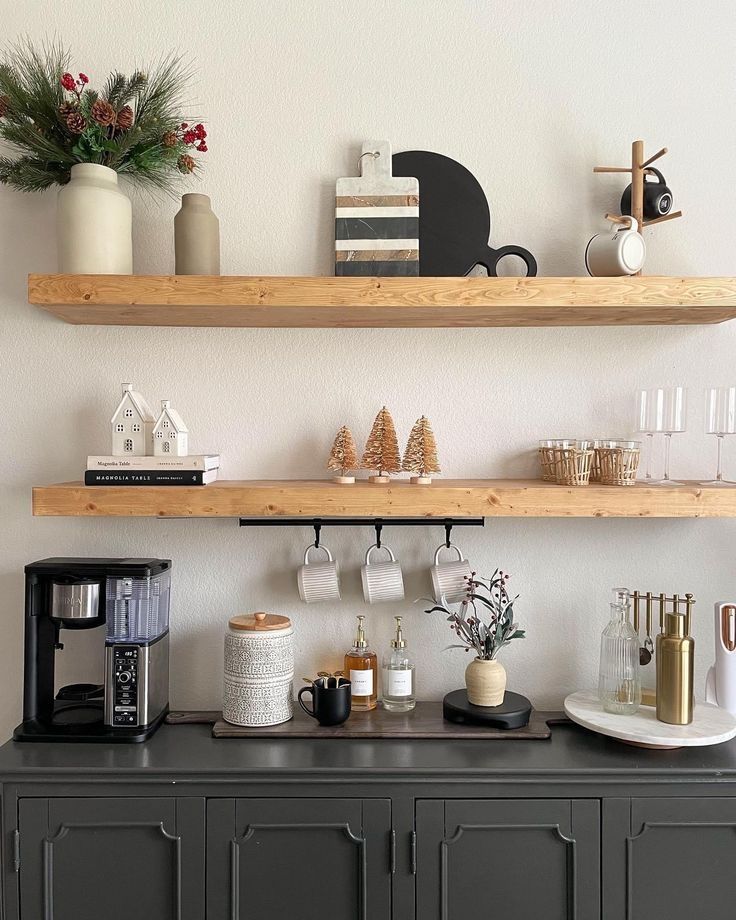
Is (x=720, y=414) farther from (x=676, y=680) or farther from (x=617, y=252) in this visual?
(x=676, y=680)

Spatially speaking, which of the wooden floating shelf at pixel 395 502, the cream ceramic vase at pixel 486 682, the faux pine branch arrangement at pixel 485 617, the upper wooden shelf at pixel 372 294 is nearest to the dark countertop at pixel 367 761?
the cream ceramic vase at pixel 486 682

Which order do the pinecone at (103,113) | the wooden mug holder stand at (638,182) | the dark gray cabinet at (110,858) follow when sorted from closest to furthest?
the dark gray cabinet at (110,858), the pinecone at (103,113), the wooden mug holder stand at (638,182)

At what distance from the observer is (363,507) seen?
185cm

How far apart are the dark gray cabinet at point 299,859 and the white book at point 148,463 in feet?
2.39

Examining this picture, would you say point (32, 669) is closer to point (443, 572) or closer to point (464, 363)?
point (443, 572)

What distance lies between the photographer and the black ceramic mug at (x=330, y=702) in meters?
1.89

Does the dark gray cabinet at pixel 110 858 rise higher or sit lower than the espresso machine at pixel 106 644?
lower

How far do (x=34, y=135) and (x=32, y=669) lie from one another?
122 centimetres

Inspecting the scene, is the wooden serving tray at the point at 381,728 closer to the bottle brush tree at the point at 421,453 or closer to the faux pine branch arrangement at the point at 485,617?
the faux pine branch arrangement at the point at 485,617

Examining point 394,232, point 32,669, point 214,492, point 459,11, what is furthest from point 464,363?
point 32,669

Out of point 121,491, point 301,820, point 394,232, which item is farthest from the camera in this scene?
point 394,232

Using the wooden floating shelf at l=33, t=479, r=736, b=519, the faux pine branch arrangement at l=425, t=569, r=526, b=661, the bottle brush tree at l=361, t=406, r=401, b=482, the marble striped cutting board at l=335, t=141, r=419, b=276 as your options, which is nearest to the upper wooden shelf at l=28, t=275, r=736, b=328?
the marble striped cutting board at l=335, t=141, r=419, b=276

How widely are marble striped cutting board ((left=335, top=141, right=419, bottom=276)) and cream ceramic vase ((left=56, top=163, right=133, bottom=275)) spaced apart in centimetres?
53

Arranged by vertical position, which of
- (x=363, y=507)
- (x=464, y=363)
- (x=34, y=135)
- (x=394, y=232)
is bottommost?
(x=363, y=507)
